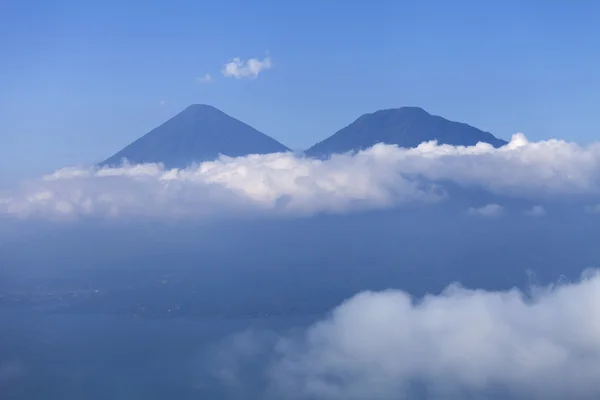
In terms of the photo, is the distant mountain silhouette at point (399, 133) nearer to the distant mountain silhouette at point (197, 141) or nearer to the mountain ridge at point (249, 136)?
the mountain ridge at point (249, 136)

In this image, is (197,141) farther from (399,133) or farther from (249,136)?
(399,133)

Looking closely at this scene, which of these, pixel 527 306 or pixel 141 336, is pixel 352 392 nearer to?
pixel 141 336

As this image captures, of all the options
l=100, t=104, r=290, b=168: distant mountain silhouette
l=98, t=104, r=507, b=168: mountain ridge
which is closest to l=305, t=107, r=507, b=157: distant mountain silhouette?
l=98, t=104, r=507, b=168: mountain ridge

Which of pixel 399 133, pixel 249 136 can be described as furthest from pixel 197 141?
pixel 399 133

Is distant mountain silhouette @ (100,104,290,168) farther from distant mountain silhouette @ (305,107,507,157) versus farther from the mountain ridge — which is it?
distant mountain silhouette @ (305,107,507,157)

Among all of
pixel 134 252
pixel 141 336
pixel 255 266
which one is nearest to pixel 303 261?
pixel 255 266
